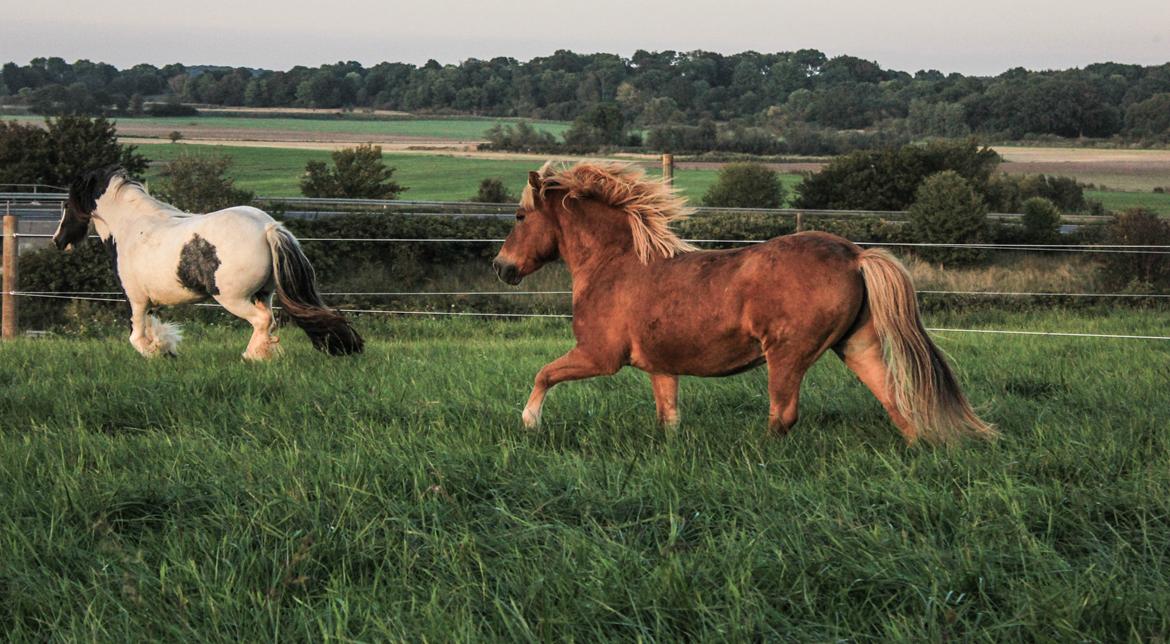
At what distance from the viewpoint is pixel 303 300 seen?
29.0 ft

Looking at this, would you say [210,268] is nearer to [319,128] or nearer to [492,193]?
[492,193]

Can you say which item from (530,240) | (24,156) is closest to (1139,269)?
(530,240)

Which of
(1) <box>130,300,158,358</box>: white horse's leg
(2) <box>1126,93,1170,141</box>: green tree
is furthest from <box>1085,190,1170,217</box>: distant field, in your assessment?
(1) <box>130,300,158,358</box>: white horse's leg

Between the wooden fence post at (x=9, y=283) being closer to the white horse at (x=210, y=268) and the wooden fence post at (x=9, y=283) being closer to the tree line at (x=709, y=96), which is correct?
the white horse at (x=210, y=268)

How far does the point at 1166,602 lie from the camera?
3.22m

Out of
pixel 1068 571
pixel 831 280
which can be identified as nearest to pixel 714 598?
pixel 1068 571

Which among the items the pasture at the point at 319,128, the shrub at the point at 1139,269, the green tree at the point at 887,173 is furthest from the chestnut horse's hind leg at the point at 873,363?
the pasture at the point at 319,128

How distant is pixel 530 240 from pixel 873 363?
2030mm

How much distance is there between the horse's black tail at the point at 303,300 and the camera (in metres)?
8.71

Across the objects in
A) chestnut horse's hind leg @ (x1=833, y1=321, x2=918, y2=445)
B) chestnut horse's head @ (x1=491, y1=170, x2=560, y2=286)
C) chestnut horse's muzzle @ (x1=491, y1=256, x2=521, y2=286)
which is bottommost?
chestnut horse's hind leg @ (x1=833, y1=321, x2=918, y2=445)

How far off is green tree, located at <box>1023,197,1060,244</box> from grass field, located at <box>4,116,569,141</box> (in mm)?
37308

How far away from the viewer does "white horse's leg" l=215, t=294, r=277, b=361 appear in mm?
8898

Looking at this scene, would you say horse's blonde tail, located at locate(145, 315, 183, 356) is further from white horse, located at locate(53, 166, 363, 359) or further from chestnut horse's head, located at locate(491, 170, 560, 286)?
chestnut horse's head, located at locate(491, 170, 560, 286)

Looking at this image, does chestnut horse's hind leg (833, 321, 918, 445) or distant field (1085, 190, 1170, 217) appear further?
distant field (1085, 190, 1170, 217)
